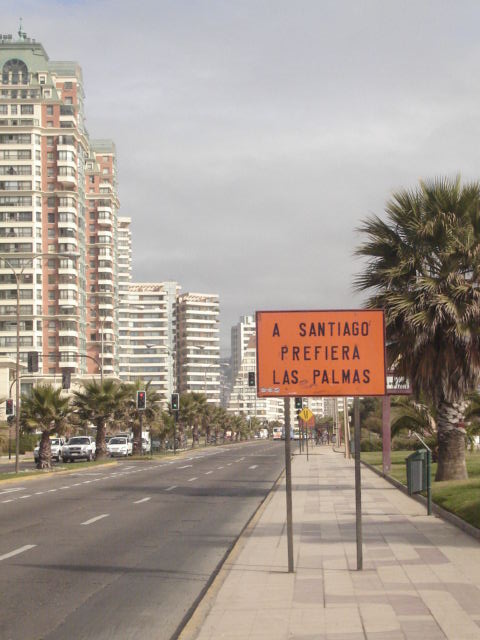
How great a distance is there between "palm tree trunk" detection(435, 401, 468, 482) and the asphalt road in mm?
5398

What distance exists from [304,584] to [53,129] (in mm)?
114578

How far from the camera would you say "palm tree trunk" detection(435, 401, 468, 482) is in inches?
1080

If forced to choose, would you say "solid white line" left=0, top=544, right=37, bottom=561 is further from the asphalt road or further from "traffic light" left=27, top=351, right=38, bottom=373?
"traffic light" left=27, top=351, right=38, bottom=373

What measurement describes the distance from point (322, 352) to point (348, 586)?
2930 mm

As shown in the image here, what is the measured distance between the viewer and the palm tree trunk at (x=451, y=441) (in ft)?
90.0

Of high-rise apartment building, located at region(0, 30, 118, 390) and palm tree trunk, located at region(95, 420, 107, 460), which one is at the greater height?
high-rise apartment building, located at region(0, 30, 118, 390)

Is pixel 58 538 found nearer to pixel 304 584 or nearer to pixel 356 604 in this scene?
pixel 304 584

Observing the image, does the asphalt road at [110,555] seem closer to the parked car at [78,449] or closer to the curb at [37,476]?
the curb at [37,476]

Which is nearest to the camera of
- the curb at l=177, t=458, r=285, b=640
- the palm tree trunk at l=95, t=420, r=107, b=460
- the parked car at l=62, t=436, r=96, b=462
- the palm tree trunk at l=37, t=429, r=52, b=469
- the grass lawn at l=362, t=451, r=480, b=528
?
the curb at l=177, t=458, r=285, b=640

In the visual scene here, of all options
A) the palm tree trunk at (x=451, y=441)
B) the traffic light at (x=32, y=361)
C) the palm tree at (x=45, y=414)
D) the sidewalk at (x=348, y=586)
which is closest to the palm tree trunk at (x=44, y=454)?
the palm tree at (x=45, y=414)

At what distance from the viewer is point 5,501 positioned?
27.1 m

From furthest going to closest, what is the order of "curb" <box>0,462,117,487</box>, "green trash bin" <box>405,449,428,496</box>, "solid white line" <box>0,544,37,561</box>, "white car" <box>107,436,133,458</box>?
"white car" <box>107,436,133,458</box> → "curb" <box>0,462,117,487</box> → "green trash bin" <box>405,449,428,496</box> → "solid white line" <box>0,544,37,561</box>

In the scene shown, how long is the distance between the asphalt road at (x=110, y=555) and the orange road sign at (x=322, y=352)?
287 centimetres

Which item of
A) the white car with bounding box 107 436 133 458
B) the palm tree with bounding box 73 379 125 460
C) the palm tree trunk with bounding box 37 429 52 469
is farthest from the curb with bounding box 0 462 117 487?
the white car with bounding box 107 436 133 458
